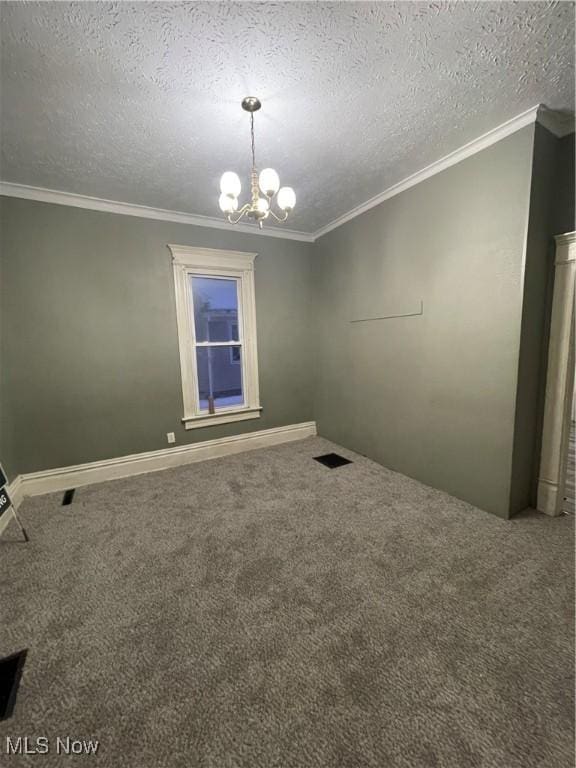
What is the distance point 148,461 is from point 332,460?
6.57ft

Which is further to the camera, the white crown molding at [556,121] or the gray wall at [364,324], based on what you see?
the gray wall at [364,324]

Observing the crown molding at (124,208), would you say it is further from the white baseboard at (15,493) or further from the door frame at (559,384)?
the door frame at (559,384)

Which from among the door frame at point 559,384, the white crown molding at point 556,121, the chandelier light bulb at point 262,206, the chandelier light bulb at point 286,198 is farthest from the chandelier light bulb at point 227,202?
the door frame at point 559,384

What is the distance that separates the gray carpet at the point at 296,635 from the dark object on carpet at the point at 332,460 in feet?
2.59

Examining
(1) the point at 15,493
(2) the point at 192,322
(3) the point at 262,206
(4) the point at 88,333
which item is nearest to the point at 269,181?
(3) the point at 262,206

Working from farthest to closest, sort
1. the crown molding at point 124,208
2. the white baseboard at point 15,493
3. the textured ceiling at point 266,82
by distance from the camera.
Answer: the crown molding at point 124,208 < the white baseboard at point 15,493 < the textured ceiling at point 266,82

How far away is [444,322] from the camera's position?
2.46 meters

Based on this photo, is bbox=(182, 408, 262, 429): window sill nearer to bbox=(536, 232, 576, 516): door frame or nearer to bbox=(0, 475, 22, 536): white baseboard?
bbox=(0, 475, 22, 536): white baseboard

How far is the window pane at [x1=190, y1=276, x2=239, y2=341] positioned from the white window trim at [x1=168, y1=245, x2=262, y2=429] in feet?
0.35

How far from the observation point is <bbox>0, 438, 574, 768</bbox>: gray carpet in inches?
39.4

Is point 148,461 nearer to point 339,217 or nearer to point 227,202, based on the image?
point 227,202

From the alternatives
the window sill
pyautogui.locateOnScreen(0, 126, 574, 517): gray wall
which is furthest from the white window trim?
pyautogui.locateOnScreen(0, 126, 574, 517): gray wall

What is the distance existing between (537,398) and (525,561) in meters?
1.13

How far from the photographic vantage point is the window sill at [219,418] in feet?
11.2
